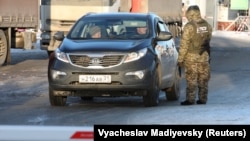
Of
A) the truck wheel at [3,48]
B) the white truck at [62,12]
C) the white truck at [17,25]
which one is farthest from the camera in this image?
the white truck at [62,12]

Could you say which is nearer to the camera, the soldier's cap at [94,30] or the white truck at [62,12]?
the soldier's cap at [94,30]

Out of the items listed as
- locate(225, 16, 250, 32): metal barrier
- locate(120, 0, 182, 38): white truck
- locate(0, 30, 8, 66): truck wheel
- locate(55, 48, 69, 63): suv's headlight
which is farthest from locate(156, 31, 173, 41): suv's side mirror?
locate(225, 16, 250, 32): metal barrier

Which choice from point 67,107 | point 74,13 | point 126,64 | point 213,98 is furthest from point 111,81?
point 74,13

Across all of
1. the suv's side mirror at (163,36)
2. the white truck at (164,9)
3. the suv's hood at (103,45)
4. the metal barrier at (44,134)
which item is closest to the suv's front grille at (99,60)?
the suv's hood at (103,45)

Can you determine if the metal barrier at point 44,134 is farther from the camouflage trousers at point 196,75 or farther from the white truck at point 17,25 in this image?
the white truck at point 17,25

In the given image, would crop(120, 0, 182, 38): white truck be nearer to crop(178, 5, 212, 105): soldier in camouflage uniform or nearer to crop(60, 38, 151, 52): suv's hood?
crop(60, 38, 151, 52): suv's hood

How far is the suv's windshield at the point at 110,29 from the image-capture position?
11157 mm

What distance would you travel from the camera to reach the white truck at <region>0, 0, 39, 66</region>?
19.2 meters

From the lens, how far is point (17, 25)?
19547mm

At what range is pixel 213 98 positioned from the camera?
1270 centimetres

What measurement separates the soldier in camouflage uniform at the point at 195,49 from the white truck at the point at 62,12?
Answer: 993 cm

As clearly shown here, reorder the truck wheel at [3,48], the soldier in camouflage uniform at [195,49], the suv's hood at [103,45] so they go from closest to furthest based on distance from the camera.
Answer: the suv's hood at [103,45]
the soldier in camouflage uniform at [195,49]
the truck wheel at [3,48]

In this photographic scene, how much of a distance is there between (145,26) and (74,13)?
31.8 ft

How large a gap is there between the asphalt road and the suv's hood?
98cm
